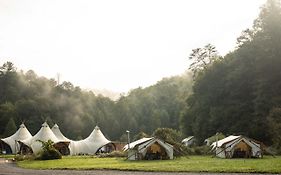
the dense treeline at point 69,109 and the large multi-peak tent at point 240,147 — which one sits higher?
the dense treeline at point 69,109

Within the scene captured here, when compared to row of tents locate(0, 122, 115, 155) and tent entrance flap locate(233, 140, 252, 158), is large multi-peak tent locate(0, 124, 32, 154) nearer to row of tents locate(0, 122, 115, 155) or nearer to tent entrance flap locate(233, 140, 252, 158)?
row of tents locate(0, 122, 115, 155)

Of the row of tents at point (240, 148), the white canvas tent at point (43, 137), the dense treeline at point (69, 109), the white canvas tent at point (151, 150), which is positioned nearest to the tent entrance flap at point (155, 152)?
the white canvas tent at point (151, 150)

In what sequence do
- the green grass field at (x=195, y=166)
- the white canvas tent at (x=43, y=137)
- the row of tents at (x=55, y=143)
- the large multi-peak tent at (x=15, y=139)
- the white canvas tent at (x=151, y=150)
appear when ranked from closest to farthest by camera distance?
1. the green grass field at (x=195, y=166)
2. the white canvas tent at (x=151, y=150)
3. the white canvas tent at (x=43, y=137)
4. the row of tents at (x=55, y=143)
5. the large multi-peak tent at (x=15, y=139)

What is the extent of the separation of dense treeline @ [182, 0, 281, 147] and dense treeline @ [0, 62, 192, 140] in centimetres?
4123

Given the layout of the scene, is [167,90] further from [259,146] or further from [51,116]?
[259,146]

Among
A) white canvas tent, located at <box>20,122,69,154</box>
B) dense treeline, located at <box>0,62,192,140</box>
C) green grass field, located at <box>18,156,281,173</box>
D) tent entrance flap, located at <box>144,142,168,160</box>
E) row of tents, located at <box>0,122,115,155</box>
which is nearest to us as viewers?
green grass field, located at <box>18,156,281,173</box>

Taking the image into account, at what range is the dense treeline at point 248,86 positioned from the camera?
52.3 metres

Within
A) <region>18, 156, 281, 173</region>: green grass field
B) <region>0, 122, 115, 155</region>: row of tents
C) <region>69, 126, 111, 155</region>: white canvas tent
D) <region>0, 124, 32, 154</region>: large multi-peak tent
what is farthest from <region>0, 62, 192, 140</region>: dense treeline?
<region>18, 156, 281, 173</region>: green grass field

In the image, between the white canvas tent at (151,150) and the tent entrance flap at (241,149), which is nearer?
the white canvas tent at (151,150)

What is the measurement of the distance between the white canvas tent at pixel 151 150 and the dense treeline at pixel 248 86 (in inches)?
503

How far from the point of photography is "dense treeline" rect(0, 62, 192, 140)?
317 ft

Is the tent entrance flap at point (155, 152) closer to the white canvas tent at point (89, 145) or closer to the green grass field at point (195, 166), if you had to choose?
the green grass field at point (195, 166)

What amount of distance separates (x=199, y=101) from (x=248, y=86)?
11852mm

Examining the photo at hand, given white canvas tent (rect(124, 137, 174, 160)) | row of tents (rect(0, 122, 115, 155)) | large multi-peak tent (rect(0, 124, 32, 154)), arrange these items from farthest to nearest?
large multi-peak tent (rect(0, 124, 32, 154))
row of tents (rect(0, 122, 115, 155))
white canvas tent (rect(124, 137, 174, 160))
